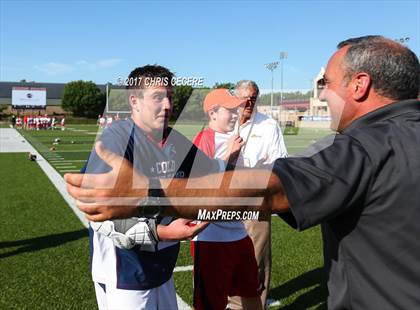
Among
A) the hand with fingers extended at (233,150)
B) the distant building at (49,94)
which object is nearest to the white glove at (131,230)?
the hand with fingers extended at (233,150)

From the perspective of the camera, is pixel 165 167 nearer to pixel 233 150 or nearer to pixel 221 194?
pixel 233 150

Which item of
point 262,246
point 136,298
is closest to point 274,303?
point 262,246

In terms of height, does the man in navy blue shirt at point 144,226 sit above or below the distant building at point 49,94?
below

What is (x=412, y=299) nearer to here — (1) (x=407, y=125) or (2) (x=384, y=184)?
(2) (x=384, y=184)

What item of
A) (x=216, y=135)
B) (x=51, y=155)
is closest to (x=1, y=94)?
(x=51, y=155)

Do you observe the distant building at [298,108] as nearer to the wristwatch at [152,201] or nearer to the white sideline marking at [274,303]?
the wristwatch at [152,201]

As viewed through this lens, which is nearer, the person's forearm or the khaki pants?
the person's forearm

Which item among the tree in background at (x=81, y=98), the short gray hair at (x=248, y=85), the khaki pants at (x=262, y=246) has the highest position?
the tree in background at (x=81, y=98)

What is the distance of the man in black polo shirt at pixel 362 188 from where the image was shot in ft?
4.36

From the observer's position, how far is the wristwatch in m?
1.43

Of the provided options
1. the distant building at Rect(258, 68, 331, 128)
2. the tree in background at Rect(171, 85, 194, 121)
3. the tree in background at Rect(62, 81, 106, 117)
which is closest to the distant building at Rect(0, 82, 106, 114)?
the tree in background at Rect(62, 81, 106, 117)

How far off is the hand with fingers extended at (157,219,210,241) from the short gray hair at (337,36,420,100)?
1.10 meters

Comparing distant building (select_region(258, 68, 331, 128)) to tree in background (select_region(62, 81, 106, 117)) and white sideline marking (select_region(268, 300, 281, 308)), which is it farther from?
tree in background (select_region(62, 81, 106, 117))

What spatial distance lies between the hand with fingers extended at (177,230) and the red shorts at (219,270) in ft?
4.18
